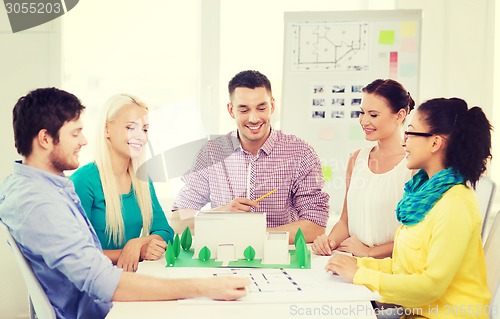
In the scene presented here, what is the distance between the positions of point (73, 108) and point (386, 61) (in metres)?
2.48

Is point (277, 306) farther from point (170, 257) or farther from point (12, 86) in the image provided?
point (12, 86)

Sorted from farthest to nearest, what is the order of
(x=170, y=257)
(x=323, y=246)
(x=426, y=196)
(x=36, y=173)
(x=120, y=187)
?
(x=120, y=187) → (x=323, y=246) → (x=170, y=257) → (x=426, y=196) → (x=36, y=173)

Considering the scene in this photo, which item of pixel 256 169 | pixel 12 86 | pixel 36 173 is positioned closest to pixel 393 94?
pixel 256 169

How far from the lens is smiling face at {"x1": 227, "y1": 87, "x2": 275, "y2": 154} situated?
9.32ft

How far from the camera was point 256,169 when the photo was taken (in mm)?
2936

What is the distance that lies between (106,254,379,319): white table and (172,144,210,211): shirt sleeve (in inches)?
43.7

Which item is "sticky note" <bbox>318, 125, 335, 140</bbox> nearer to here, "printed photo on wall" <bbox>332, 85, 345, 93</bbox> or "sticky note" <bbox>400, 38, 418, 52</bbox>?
"printed photo on wall" <bbox>332, 85, 345, 93</bbox>

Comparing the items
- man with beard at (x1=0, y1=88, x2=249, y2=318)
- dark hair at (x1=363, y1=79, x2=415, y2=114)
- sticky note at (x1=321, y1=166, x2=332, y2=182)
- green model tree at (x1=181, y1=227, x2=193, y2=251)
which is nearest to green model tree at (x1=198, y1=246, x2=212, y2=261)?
green model tree at (x1=181, y1=227, x2=193, y2=251)

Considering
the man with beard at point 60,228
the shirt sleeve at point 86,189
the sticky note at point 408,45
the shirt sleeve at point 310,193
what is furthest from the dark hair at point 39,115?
the sticky note at point 408,45

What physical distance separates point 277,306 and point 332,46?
254 cm

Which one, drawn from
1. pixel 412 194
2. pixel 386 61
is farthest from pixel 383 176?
pixel 386 61

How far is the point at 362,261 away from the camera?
6.95 ft

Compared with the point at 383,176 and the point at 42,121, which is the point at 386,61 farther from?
the point at 42,121

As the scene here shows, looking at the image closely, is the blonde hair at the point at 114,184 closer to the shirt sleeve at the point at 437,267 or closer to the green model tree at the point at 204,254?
the green model tree at the point at 204,254
